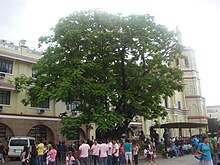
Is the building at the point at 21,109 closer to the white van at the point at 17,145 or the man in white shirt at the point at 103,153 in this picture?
the white van at the point at 17,145

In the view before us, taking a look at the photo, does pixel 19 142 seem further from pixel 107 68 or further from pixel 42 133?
pixel 107 68

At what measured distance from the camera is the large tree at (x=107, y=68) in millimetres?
17938

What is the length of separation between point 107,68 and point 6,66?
11467mm

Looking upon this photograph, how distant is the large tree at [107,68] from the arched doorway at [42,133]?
648 cm

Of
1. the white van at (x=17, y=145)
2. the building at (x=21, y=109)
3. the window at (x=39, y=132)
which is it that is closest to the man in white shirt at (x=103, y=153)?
the building at (x=21, y=109)

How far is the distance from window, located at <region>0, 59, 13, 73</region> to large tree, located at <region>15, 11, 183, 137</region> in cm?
459

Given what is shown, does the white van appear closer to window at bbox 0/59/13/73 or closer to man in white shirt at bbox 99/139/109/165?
window at bbox 0/59/13/73

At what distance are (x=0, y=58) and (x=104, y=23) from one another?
39.0ft

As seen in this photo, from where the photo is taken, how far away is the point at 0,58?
82.3 feet

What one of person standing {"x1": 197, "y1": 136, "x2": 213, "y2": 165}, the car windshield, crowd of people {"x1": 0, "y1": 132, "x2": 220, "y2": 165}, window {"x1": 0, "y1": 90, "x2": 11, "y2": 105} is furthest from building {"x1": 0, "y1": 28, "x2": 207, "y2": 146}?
person standing {"x1": 197, "y1": 136, "x2": 213, "y2": 165}

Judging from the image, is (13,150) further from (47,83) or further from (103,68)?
(103,68)

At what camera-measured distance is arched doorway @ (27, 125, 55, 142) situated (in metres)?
27.0

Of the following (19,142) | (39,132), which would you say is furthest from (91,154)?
(39,132)

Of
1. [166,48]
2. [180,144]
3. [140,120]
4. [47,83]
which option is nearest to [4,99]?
[47,83]
